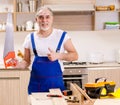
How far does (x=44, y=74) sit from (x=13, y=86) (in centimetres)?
193

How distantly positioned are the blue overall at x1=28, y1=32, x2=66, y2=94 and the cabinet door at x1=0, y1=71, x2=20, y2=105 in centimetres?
182

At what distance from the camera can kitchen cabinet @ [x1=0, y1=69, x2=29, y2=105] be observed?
4559mm

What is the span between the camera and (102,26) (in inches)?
209

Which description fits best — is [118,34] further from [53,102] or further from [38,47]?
[53,102]

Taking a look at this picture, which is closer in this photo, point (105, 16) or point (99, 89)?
point (99, 89)

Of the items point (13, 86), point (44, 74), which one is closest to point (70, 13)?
point (13, 86)

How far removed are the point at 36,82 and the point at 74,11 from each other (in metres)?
2.42

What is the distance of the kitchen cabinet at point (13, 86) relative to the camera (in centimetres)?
456

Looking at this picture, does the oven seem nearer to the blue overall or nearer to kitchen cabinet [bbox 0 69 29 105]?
kitchen cabinet [bbox 0 69 29 105]

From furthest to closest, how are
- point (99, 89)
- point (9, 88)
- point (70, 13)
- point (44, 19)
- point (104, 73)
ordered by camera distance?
point (70, 13) → point (104, 73) → point (9, 88) → point (44, 19) → point (99, 89)

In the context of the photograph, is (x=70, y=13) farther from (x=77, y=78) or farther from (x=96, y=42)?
(x=77, y=78)

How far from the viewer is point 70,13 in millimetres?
5207

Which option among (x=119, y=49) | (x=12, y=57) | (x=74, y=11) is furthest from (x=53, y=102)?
(x=119, y=49)

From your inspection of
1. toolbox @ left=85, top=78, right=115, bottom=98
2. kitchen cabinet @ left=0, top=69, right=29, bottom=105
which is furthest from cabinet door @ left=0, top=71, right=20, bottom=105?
toolbox @ left=85, top=78, right=115, bottom=98
